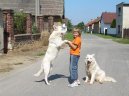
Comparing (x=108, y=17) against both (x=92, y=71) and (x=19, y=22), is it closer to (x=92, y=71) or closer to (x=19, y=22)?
(x=19, y=22)

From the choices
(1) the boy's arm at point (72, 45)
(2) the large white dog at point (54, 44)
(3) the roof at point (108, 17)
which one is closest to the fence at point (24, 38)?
(2) the large white dog at point (54, 44)

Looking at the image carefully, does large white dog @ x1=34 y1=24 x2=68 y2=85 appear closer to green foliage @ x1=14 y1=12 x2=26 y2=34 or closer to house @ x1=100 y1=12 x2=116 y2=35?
green foliage @ x1=14 y1=12 x2=26 y2=34

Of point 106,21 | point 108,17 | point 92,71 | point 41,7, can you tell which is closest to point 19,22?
point 41,7

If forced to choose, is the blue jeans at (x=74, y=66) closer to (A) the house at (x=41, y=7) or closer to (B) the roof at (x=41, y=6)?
(A) the house at (x=41, y=7)

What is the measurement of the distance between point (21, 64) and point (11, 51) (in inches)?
223

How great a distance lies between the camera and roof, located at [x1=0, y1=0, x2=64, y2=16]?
4124cm

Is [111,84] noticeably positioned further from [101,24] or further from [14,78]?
[101,24]

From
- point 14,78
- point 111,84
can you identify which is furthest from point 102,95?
point 14,78

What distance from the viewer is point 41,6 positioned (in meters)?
43.8

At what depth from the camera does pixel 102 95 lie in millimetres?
9844

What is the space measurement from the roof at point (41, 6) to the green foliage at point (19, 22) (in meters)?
11.2

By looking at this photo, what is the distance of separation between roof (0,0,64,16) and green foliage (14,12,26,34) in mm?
11223

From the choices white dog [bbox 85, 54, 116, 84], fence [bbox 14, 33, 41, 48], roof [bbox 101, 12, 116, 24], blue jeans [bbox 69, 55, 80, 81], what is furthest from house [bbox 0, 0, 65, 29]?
roof [bbox 101, 12, 116, 24]

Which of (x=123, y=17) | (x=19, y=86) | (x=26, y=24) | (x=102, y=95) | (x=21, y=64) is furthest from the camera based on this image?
(x=123, y=17)
